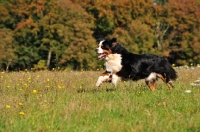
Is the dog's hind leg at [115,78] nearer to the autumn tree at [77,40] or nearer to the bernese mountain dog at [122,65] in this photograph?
the bernese mountain dog at [122,65]

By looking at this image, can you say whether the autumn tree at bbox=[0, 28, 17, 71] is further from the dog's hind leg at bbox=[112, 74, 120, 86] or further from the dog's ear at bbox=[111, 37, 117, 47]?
the dog's hind leg at bbox=[112, 74, 120, 86]

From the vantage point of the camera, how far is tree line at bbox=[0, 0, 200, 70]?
4138cm

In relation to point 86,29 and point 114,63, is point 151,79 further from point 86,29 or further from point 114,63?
point 86,29

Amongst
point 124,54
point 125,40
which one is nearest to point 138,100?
point 124,54

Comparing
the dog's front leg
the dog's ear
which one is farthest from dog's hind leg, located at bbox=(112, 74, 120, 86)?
the dog's ear

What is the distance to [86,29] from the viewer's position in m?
41.2

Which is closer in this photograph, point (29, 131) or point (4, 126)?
point (29, 131)

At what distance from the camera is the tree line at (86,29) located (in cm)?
4138

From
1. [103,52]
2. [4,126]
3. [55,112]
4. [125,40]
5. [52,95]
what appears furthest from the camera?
[125,40]

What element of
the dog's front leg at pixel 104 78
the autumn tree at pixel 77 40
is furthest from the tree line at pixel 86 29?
the dog's front leg at pixel 104 78

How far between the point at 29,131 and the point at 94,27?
1512 inches

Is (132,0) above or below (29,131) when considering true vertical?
above

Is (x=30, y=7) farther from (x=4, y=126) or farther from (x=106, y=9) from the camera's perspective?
(x=4, y=126)

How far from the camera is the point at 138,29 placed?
43.2m
